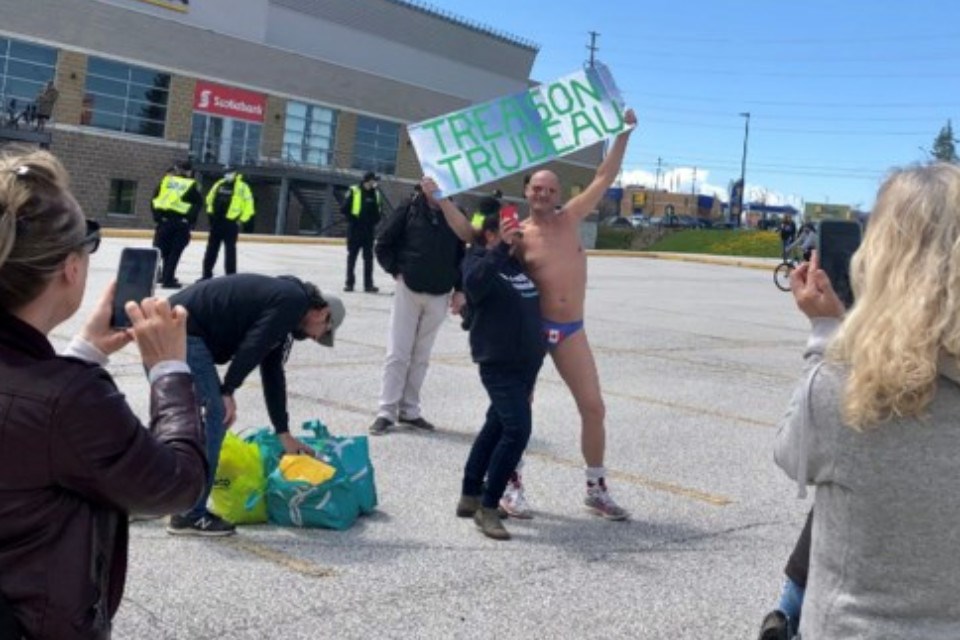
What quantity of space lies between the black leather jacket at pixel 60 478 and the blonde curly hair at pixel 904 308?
1.38 metres

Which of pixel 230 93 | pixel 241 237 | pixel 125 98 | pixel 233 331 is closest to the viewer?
pixel 233 331

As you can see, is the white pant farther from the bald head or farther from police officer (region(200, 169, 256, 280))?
police officer (region(200, 169, 256, 280))

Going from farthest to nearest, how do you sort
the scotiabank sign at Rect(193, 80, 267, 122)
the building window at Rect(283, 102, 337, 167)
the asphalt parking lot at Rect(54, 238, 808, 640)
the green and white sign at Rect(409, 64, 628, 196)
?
the building window at Rect(283, 102, 337, 167) < the scotiabank sign at Rect(193, 80, 267, 122) < the green and white sign at Rect(409, 64, 628, 196) < the asphalt parking lot at Rect(54, 238, 808, 640)

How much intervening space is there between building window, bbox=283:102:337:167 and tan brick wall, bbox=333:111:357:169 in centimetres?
27

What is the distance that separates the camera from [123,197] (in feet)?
147

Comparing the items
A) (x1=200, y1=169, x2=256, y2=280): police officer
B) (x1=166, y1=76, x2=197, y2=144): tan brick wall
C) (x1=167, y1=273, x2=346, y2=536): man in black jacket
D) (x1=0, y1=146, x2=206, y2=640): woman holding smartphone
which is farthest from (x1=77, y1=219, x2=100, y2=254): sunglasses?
(x1=166, y1=76, x2=197, y2=144): tan brick wall

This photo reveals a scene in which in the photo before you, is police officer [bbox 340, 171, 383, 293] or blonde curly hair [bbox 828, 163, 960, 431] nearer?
blonde curly hair [bbox 828, 163, 960, 431]

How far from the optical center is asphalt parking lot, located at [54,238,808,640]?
4.36 m

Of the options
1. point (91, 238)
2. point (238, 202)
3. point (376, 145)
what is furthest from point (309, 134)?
point (91, 238)

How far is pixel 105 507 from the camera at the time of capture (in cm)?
208

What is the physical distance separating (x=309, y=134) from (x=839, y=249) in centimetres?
4971

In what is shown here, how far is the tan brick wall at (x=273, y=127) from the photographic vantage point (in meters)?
48.7

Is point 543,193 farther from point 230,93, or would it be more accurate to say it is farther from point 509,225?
point 230,93

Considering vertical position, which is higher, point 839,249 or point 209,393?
point 839,249
